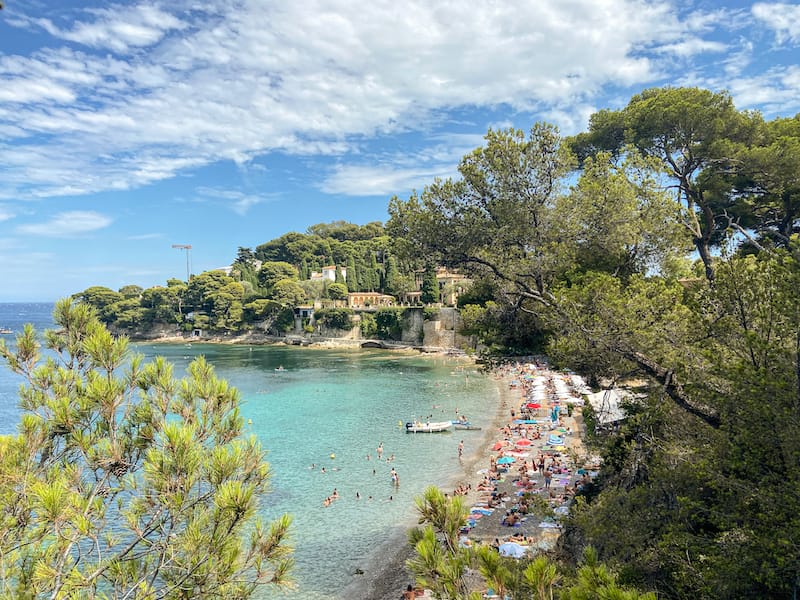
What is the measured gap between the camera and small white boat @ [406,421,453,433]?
27.4m

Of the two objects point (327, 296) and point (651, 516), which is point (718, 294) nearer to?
point (651, 516)

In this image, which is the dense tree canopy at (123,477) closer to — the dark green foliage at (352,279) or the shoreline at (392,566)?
the shoreline at (392,566)

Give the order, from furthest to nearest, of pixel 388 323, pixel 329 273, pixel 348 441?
pixel 329 273 → pixel 388 323 → pixel 348 441

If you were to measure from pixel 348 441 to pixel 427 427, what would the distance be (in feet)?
15.0

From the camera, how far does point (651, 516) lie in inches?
239

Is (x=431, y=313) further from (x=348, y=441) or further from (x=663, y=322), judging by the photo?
(x=663, y=322)

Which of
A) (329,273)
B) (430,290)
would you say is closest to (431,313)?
(430,290)

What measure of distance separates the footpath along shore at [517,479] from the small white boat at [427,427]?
949 millimetres

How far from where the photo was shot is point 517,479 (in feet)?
65.4

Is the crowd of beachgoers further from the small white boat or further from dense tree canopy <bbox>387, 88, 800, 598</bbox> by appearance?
the small white boat

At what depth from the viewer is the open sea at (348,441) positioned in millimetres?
14961

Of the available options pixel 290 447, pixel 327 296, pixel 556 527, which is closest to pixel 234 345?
pixel 327 296

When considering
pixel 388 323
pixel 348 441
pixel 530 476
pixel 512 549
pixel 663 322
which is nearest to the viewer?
pixel 663 322

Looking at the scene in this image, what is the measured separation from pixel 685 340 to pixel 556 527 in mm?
9758
